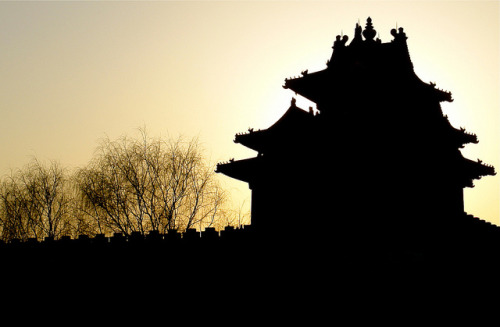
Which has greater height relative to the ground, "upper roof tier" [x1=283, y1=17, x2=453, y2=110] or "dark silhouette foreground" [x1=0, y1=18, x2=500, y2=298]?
"upper roof tier" [x1=283, y1=17, x2=453, y2=110]

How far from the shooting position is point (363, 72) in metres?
19.2

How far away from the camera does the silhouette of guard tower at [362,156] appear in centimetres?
1808

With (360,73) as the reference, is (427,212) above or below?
below

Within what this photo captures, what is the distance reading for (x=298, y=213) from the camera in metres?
18.8

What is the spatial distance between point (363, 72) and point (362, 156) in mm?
2549

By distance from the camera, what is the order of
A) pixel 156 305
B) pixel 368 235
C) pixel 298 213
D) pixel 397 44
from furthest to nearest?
pixel 397 44, pixel 298 213, pixel 368 235, pixel 156 305

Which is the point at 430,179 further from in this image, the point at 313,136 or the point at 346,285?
the point at 346,285

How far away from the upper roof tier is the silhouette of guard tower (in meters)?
0.03

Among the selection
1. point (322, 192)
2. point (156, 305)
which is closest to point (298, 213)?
point (322, 192)

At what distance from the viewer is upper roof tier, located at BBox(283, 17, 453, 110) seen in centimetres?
1931

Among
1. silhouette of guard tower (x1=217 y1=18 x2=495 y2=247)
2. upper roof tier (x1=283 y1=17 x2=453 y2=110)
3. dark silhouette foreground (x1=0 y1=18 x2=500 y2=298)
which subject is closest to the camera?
dark silhouette foreground (x1=0 y1=18 x2=500 y2=298)

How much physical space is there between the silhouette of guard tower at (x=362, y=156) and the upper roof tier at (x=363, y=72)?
30 millimetres

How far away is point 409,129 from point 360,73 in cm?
221

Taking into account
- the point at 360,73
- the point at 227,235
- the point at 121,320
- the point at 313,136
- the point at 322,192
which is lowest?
the point at 121,320
